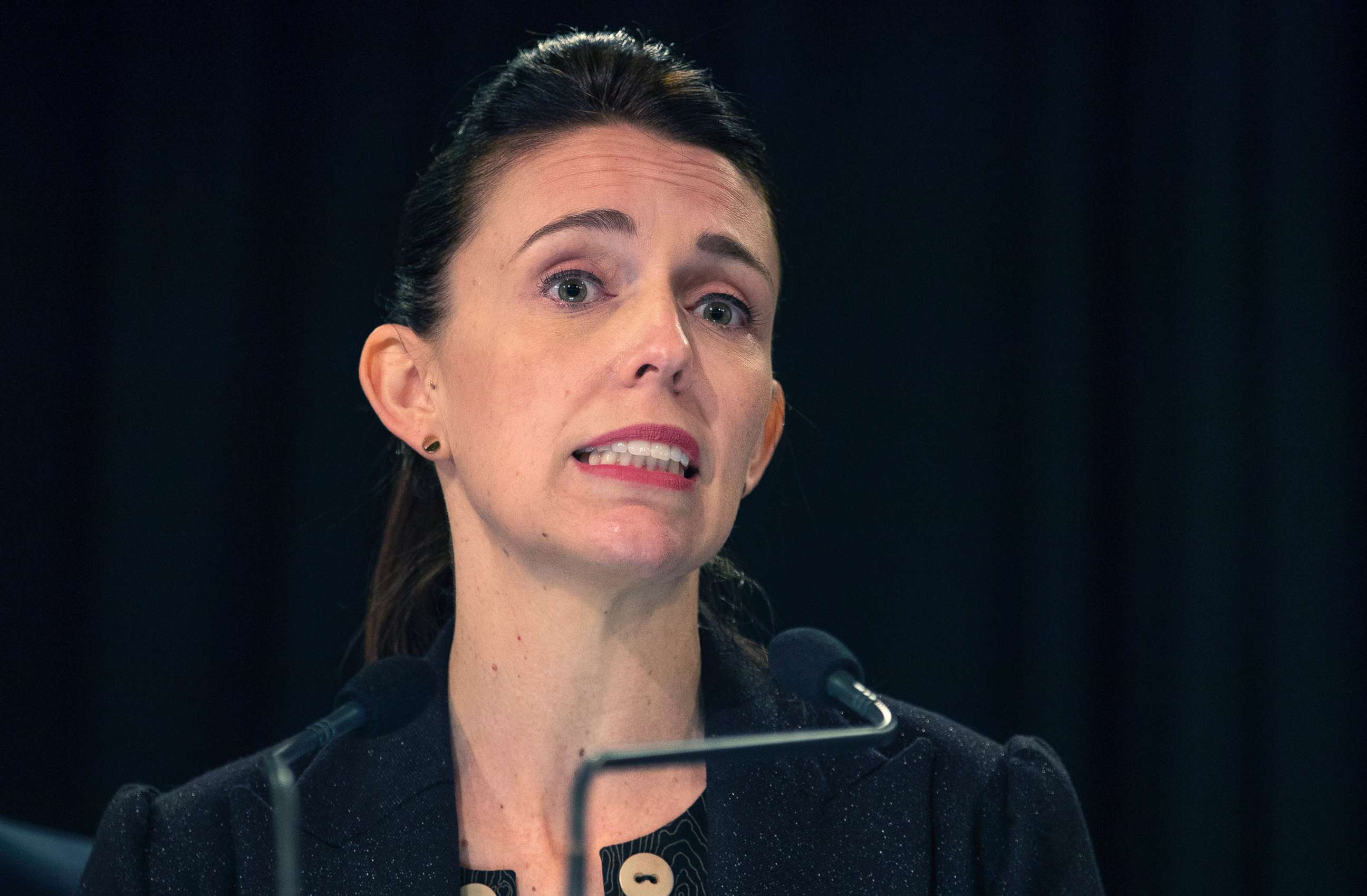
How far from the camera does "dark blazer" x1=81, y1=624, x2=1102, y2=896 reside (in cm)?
130

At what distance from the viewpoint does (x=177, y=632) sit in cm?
215

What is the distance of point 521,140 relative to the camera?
1487 mm

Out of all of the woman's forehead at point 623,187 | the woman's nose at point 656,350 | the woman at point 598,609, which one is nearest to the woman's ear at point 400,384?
Result: the woman at point 598,609

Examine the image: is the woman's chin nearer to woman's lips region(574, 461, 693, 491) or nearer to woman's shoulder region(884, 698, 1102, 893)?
woman's lips region(574, 461, 693, 491)

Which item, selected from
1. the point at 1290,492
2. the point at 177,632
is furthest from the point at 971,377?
the point at 177,632

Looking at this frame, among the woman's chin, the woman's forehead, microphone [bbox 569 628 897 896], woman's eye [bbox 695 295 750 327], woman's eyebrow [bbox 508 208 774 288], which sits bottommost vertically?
microphone [bbox 569 628 897 896]

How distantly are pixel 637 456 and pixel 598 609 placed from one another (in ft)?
0.60

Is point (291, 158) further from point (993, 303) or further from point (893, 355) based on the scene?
point (993, 303)

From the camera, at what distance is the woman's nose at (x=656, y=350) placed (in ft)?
4.22

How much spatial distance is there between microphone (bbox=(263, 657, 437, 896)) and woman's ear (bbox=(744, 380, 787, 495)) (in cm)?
44

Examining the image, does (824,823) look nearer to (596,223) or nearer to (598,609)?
(598,609)

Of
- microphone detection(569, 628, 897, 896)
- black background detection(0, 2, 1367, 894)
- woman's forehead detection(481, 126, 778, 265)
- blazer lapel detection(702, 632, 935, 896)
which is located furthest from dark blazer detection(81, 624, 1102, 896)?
black background detection(0, 2, 1367, 894)

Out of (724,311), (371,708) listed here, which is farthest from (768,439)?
(371,708)

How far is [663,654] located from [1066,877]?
18.5 inches
